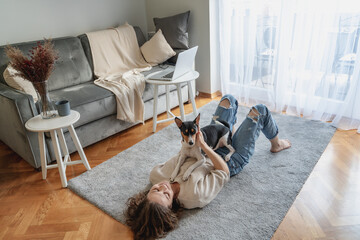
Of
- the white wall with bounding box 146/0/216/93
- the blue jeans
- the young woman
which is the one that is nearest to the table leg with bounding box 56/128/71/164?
the young woman

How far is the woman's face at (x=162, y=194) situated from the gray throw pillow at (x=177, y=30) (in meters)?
2.13

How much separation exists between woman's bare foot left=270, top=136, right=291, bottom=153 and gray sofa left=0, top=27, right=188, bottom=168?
4.30 ft

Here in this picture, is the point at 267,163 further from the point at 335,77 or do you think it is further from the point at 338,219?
the point at 335,77

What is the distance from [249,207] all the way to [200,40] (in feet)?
7.44

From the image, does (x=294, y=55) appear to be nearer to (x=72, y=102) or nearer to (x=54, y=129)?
(x=72, y=102)

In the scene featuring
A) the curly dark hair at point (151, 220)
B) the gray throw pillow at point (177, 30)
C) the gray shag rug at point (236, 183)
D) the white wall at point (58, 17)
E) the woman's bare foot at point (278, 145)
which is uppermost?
the white wall at point (58, 17)

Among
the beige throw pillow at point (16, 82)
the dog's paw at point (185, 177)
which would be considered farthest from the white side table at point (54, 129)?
the dog's paw at point (185, 177)

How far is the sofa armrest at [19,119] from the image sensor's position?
213 centimetres

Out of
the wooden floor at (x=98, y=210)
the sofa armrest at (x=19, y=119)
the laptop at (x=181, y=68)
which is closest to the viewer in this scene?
the wooden floor at (x=98, y=210)

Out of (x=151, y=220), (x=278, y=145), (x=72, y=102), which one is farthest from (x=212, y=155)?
(x=72, y=102)

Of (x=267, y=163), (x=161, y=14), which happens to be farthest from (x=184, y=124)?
(x=161, y=14)

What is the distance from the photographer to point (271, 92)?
319 cm

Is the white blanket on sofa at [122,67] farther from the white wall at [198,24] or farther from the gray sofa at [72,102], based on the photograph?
the white wall at [198,24]

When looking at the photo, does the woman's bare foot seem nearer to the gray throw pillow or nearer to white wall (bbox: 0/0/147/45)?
the gray throw pillow
